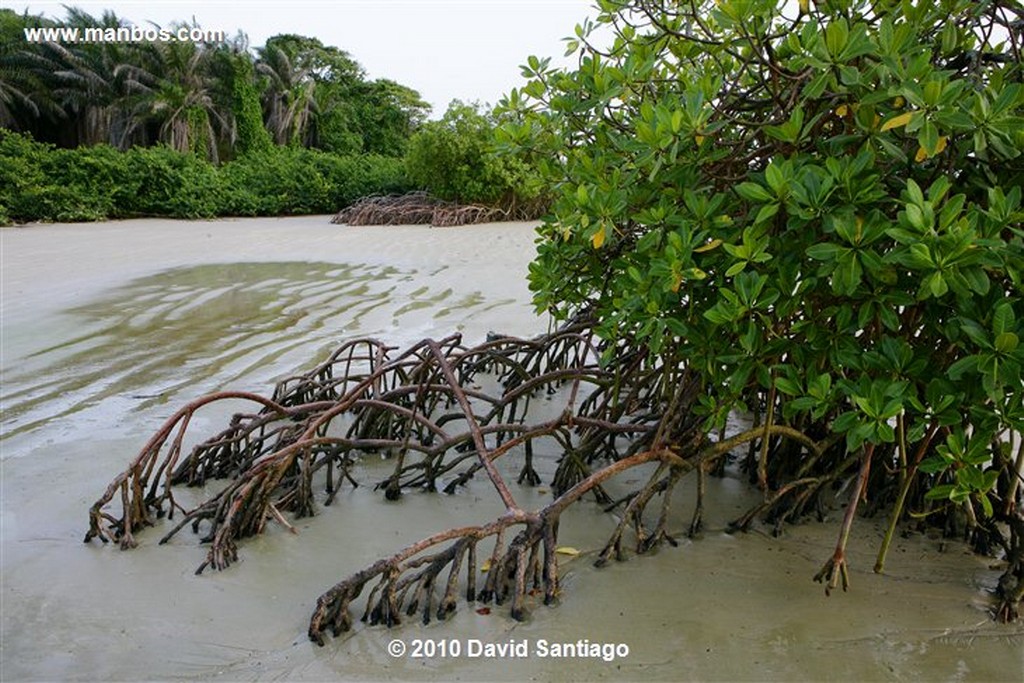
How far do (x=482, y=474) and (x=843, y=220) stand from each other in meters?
2.09

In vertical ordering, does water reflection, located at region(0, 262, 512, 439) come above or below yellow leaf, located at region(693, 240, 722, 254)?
below

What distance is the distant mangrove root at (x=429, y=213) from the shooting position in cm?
1875

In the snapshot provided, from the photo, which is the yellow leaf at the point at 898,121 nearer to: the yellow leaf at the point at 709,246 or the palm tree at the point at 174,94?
the yellow leaf at the point at 709,246

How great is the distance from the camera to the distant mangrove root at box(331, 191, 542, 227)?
18750 millimetres

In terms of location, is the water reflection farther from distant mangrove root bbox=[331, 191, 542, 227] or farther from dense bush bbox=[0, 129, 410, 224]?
dense bush bbox=[0, 129, 410, 224]

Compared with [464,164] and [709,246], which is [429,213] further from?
[709,246]

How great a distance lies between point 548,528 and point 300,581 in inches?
33.6

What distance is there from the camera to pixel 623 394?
4.12m

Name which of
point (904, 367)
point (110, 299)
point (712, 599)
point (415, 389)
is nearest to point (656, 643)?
point (712, 599)

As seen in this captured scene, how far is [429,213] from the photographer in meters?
19.3

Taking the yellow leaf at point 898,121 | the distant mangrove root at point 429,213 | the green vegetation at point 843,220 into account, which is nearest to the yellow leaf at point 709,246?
the green vegetation at point 843,220

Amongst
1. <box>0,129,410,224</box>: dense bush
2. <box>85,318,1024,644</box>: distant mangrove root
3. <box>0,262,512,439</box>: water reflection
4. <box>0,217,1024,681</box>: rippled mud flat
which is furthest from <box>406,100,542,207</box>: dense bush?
<box>85,318,1024,644</box>: distant mangrove root

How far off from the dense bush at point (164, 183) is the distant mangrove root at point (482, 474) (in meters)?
17.8

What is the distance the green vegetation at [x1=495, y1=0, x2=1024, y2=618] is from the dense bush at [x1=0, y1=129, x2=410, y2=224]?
1949cm
